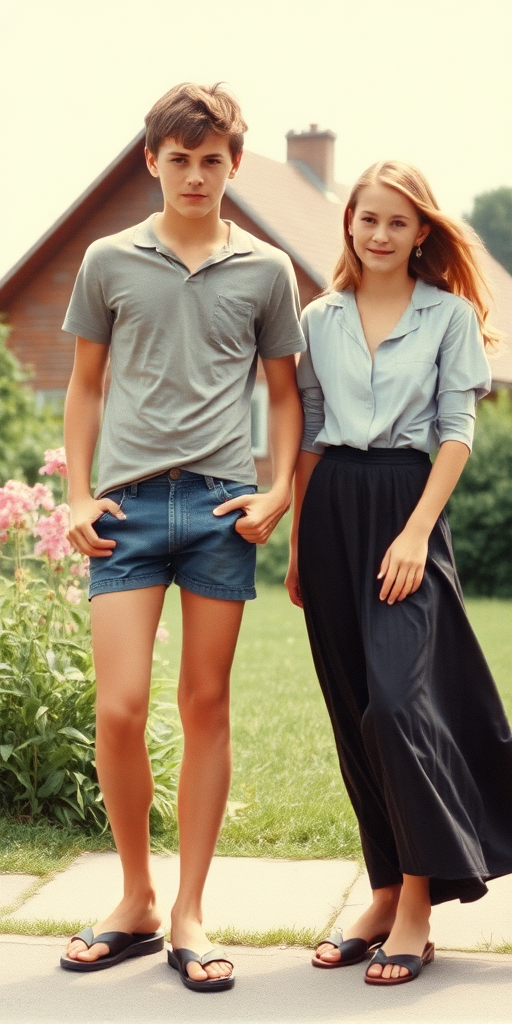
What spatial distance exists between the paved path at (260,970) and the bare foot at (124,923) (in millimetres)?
57

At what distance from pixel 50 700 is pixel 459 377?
197 cm

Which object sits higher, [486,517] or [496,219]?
[496,219]

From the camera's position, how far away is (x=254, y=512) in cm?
313

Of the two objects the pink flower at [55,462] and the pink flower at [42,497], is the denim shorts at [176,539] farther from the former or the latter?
the pink flower at [42,497]

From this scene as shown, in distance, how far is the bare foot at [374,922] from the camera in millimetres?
3172

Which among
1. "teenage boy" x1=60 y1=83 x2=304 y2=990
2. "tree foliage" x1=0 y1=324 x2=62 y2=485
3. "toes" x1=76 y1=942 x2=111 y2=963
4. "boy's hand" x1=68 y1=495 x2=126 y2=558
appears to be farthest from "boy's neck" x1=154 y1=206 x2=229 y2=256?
"tree foliage" x1=0 y1=324 x2=62 y2=485

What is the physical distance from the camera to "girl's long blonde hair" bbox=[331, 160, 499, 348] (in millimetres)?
3180

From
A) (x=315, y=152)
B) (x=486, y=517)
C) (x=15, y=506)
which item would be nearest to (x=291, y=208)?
(x=315, y=152)

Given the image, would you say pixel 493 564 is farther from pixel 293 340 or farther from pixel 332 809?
pixel 293 340

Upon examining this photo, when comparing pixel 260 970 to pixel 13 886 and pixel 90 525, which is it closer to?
pixel 13 886

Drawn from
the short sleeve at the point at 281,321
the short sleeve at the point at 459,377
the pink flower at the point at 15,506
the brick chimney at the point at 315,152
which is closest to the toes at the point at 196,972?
the short sleeve at the point at 459,377

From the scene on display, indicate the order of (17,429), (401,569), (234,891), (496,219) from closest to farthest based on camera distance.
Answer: (401,569), (234,891), (17,429), (496,219)

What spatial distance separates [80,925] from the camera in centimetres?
340

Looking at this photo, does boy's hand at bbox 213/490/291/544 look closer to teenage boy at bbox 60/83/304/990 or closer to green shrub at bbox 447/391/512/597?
teenage boy at bbox 60/83/304/990
